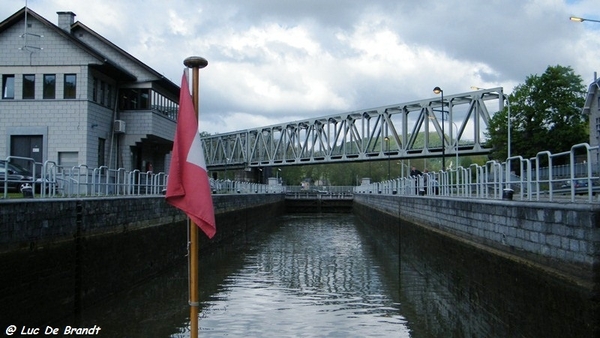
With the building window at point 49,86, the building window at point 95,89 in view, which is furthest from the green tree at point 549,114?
the building window at point 49,86

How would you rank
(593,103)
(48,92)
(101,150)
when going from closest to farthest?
(48,92) → (101,150) → (593,103)

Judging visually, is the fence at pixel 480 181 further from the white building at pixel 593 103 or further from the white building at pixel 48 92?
the white building at pixel 593 103

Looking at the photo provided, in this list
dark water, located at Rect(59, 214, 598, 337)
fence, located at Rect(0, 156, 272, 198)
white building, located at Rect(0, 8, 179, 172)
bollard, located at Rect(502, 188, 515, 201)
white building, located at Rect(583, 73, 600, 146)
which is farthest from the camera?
white building, located at Rect(583, 73, 600, 146)

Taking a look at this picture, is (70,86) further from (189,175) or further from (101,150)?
(189,175)

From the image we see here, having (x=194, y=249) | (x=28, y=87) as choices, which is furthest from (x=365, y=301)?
(x=28, y=87)

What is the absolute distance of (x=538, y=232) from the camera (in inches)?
386

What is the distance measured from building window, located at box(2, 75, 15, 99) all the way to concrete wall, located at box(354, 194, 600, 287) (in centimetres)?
2194

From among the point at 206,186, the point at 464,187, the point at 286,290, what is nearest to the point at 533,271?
the point at 206,186

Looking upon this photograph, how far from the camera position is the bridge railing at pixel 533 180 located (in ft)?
31.8

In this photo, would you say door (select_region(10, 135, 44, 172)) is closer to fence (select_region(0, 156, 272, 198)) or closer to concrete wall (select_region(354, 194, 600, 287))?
fence (select_region(0, 156, 272, 198))

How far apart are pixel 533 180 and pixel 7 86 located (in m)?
25.2

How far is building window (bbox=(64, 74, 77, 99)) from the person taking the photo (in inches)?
1145

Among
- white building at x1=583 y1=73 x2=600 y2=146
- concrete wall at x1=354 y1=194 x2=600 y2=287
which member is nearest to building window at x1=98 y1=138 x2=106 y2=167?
concrete wall at x1=354 y1=194 x2=600 y2=287

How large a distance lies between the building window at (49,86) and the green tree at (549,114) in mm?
35500
